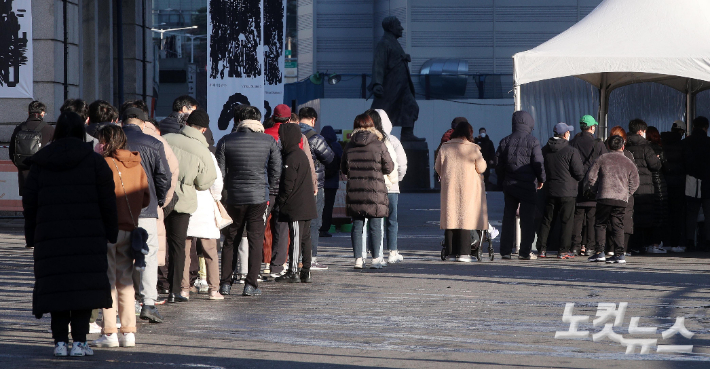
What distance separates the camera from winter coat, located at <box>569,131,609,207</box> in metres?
15.2

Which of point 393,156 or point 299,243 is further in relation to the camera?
point 393,156

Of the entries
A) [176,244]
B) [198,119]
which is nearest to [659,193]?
[198,119]

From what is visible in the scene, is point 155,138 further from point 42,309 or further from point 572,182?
point 572,182

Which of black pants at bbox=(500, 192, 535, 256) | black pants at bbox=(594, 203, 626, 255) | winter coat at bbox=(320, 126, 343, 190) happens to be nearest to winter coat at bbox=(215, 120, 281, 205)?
black pants at bbox=(500, 192, 535, 256)

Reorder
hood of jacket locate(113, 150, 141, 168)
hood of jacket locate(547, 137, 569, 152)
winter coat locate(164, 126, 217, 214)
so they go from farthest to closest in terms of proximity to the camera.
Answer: hood of jacket locate(547, 137, 569, 152) → winter coat locate(164, 126, 217, 214) → hood of jacket locate(113, 150, 141, 168)

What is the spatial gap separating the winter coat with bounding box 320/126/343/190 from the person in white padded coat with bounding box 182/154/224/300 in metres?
6.82

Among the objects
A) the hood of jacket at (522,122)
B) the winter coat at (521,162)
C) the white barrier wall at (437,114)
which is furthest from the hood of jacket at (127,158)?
the white barrier wall at (437,114)

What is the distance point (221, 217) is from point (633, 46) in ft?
23.6

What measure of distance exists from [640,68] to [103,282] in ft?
31.3

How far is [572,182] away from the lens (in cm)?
1480

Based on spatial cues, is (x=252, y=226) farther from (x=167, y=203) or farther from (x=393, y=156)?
(x=393, y=156)

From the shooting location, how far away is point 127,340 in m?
7.90

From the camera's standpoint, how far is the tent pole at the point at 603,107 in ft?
62.6
